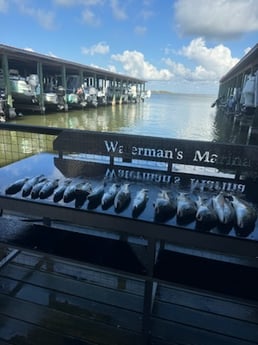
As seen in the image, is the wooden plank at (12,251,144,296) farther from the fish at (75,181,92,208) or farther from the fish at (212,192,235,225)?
the fish at (212,192,235,225)

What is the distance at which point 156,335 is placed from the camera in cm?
185

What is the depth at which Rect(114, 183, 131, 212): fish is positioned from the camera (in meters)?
1.60

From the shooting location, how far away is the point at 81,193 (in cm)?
175

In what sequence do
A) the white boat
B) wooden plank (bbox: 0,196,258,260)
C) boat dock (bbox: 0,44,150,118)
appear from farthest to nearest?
1. the white boat
2. boat dock (bbox: 0,44,150,118)
3. wooden plank (bbox: 0,196,258,260)

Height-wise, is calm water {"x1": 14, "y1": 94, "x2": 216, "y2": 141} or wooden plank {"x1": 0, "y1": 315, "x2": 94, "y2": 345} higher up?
wooden plank {"x1": 0, "y1": 315, "x2": 94, "y2": 345}

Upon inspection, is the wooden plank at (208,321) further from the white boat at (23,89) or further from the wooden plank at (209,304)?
the white boat at (23,89)

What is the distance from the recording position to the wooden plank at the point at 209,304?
2037mm

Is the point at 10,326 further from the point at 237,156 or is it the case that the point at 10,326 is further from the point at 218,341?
the point at 237,156

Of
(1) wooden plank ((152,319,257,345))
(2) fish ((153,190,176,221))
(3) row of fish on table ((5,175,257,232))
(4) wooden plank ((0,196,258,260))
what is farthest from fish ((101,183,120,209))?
(1) wooden plank ((152,319,257,345))

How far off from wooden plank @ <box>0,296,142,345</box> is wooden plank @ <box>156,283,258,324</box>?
453 mm

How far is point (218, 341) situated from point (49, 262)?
1.58 m

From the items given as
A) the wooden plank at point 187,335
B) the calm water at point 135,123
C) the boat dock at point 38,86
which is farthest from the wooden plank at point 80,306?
the boat dock at point 38,86

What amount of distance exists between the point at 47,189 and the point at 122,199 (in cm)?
52

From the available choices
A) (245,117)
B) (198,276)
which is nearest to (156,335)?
(198,276)
